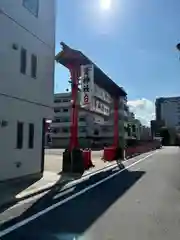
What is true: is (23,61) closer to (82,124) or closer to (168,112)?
(82,124)

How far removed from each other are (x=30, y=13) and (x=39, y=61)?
209 centimetres

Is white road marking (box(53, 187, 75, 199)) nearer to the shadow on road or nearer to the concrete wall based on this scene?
the shadow on road

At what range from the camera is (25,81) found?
16.5m

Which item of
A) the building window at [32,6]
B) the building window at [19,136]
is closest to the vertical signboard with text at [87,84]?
the building window at [32,6]

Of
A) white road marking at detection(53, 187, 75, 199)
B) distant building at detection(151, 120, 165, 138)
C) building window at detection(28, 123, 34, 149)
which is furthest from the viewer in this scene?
distant building at detection(151, 120, 165, 138)

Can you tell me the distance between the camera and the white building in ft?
49.1

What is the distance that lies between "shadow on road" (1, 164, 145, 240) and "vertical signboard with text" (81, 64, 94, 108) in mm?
6765

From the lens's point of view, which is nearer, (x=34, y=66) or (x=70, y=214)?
(x=70, y=214)

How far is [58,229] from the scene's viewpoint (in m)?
7.64

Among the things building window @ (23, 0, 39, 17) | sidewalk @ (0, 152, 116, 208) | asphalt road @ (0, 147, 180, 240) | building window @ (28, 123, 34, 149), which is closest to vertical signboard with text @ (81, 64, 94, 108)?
building window @ (23, 0, 39, 17)

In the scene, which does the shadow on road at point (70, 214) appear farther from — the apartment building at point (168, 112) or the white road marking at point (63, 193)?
the apartment building at point (168, 112)

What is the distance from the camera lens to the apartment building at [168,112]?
145625mm

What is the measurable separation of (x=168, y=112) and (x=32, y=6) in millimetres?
135368

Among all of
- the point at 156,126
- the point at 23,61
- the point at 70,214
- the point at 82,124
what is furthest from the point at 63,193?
the point at 156,126
